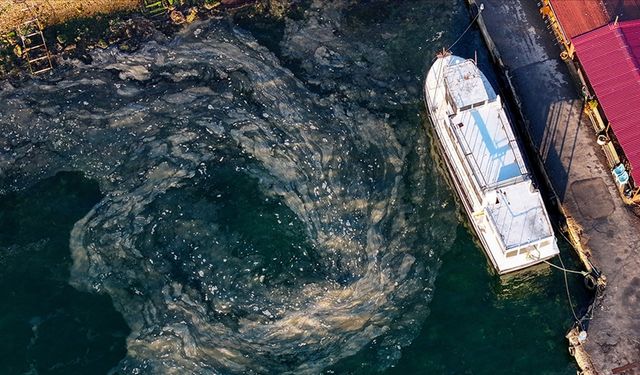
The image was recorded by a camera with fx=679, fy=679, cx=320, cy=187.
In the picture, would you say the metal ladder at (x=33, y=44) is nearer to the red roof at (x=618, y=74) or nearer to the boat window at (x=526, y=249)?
the boat window at (x=526, y=249)

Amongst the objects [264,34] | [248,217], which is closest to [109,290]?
[248,217]

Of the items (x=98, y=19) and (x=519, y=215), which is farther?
(x=98, y=19)

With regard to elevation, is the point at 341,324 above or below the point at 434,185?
below

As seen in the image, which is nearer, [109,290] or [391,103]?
[109,290]

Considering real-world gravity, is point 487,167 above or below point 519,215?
above

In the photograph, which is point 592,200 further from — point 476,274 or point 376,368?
point 376,368

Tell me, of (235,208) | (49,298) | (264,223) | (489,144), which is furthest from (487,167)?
(49,298)

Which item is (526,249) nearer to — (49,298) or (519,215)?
(519,215)
